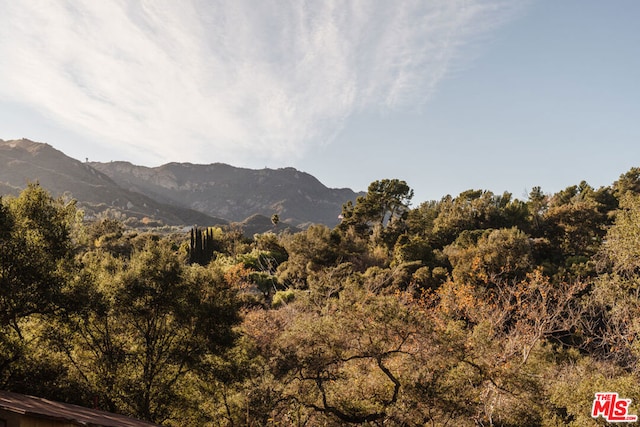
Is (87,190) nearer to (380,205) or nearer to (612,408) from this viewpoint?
(380,205)

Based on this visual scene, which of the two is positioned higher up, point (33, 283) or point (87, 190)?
point (87, 190)

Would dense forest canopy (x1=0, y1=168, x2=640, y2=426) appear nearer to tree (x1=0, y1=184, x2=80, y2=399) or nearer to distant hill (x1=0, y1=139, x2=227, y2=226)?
tree (x1=0, y1=184, x2=80, y2=399)

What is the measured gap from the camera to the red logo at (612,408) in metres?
8.92

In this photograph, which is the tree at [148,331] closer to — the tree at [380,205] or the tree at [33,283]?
the tree at [33,283]

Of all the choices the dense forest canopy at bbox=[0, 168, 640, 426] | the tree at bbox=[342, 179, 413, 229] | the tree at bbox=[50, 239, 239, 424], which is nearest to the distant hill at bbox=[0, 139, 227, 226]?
the tree at bbox=[342, 179, 413, 229]

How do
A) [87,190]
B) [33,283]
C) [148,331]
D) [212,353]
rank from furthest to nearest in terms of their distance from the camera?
1. [87,190]
2. [212,353]
3. [148,331]
4. [33,283]

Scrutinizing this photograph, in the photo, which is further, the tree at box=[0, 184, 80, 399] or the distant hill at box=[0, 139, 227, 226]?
the distant hill at box=[0, 139, 227, 226]

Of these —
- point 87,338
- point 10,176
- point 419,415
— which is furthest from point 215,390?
point 10,176

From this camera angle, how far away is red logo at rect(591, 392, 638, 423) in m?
8.92

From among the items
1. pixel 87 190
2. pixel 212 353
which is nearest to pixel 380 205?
pixel 212 353

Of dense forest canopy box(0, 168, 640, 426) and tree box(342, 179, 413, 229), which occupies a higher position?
tree box(342, 179, 413, 229)

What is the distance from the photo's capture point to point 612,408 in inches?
364

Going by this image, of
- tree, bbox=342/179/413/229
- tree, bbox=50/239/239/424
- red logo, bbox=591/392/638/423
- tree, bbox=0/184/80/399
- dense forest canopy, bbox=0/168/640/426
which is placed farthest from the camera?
tree, bbox=342/179/413/229

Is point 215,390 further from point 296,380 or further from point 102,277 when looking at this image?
point 102,277
